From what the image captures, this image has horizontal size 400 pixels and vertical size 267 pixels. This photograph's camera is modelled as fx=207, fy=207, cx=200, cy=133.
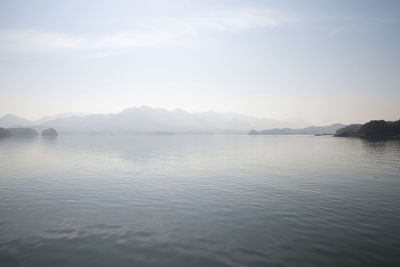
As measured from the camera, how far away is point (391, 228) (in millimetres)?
15812

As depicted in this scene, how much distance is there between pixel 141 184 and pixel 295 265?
2411cm

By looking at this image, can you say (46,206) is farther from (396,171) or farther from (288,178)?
(396,171)

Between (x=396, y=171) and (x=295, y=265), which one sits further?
(x=396, y=171)

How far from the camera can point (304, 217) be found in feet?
59.5

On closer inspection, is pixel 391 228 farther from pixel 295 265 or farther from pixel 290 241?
pixel 295 265

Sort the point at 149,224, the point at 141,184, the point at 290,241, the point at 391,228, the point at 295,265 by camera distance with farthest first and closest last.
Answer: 1. the point at 141,184
2. the point at 149,224
3. the point at 391,228
4. the point at 290,241
5. the point at 295,265

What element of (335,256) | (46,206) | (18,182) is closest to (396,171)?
(335,256)

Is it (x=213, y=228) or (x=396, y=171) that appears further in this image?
(x=396, y=171)

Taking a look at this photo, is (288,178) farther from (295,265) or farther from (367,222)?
(295,265)

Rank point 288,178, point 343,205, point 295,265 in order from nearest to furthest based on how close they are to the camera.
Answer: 1. point 295,265
2. point 343,205
3. point 288,178

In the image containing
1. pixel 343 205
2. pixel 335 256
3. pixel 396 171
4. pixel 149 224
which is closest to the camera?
pixel 335 256

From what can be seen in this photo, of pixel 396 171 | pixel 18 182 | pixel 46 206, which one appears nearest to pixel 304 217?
pixel 46 206

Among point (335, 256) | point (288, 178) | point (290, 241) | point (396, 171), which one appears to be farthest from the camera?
point (396, 171)

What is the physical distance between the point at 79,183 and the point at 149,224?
20271 mm
